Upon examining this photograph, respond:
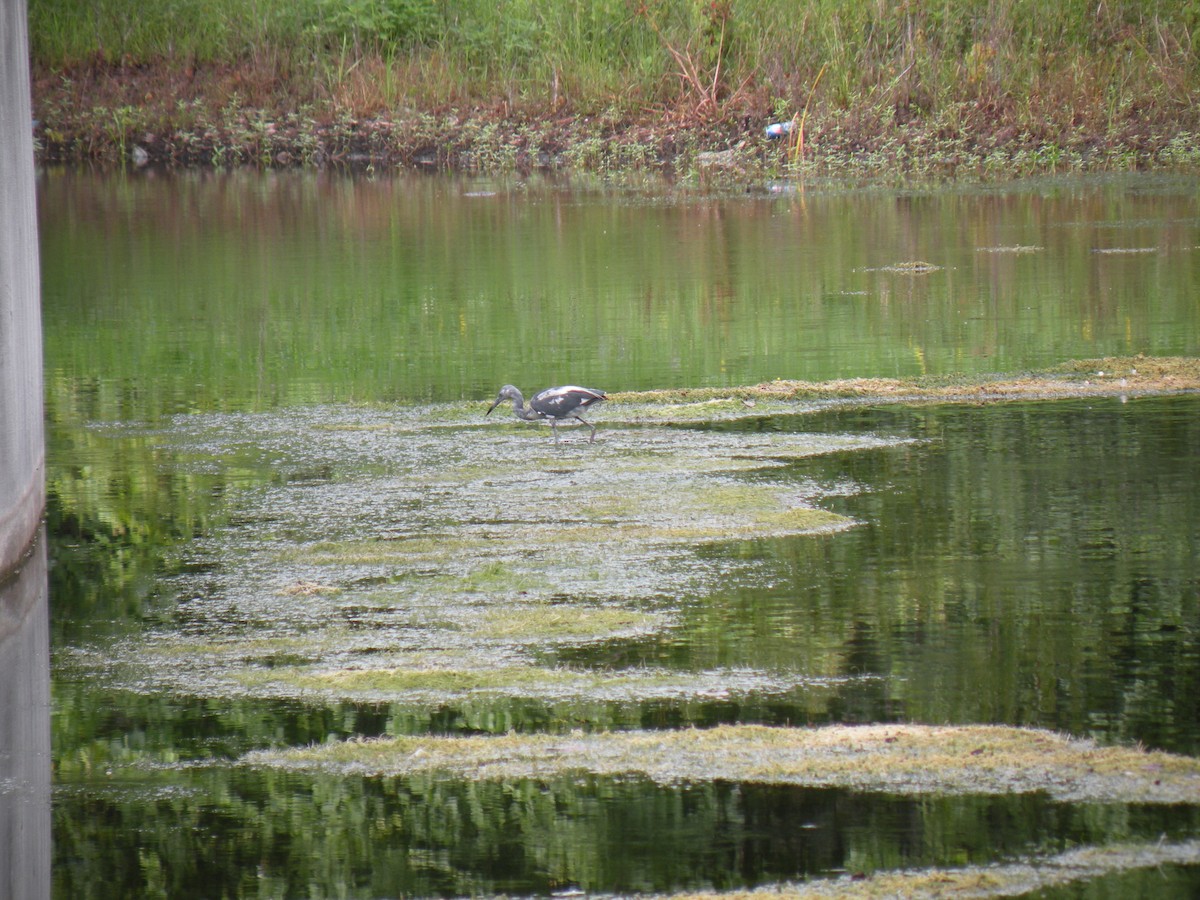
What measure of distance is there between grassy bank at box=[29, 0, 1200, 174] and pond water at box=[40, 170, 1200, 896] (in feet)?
38.4

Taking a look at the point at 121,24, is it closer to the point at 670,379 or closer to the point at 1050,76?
the point at 1050,76

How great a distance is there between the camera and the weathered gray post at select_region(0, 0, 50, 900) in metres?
5.52

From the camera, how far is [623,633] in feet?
21.9

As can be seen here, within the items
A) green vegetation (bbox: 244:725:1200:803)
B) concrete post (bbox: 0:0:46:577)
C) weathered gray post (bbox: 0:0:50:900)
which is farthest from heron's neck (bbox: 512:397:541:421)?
green vegetation (bbox: 244:725:1200:803)

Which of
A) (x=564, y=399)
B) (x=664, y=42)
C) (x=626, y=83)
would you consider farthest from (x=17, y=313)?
(x=626, y=83)

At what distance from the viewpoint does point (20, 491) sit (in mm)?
7785

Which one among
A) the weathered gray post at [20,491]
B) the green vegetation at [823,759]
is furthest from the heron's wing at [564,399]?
the green vegetation at [823,759]

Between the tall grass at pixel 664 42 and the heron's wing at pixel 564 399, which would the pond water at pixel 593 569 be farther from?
the tall grass at pixel 664 42

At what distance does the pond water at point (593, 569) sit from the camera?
500 centimetres

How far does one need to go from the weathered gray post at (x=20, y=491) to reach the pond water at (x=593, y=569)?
0.34 feet

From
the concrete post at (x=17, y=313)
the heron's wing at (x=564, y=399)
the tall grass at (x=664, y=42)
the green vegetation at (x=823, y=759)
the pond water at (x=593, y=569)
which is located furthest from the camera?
the tall grass at (x=664, y=42)

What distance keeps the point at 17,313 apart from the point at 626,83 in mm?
24275

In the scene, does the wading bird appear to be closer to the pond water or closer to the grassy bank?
the pond water

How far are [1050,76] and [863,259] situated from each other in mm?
11482
